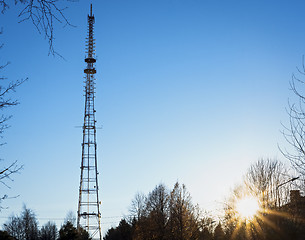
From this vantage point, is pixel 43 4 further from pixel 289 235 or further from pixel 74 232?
pixel 74 232

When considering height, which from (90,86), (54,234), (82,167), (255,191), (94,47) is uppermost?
(94,47)

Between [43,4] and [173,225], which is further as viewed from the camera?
[173,225]

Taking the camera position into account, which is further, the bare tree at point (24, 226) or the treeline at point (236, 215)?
the bare tree at point (24, 226)

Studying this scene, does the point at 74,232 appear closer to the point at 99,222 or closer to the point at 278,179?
the point at 99,222

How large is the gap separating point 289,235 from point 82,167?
32.8 metres

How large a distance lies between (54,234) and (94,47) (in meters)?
56.4

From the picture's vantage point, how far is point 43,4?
509 cm

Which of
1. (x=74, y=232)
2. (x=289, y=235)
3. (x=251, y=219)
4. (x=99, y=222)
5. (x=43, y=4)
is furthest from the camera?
(x=74, y=232)

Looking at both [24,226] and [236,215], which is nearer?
[236,215]

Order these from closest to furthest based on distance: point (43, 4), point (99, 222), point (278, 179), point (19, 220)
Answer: point (43, 4)
point (278, 179)
point (99, 222)
point (19, 220)

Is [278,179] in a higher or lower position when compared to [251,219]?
higher

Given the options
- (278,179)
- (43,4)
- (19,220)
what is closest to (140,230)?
(278,179)

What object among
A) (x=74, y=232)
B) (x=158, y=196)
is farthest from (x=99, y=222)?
(x=74, y=232)

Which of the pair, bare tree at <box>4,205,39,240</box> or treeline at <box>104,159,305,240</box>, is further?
bare tree at <box>4,205,39,240</box>
